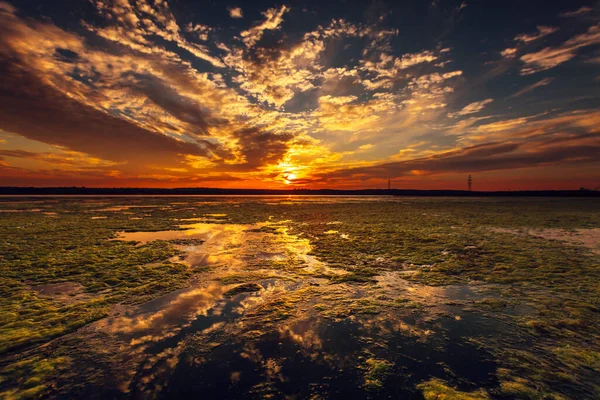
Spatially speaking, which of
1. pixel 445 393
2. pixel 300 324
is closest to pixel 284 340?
pixel 300 324

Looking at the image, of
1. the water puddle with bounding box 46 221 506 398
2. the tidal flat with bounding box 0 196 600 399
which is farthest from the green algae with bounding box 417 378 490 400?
the water puddle with bounding box 46 221 506 398

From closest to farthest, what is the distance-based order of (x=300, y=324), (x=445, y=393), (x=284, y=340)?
(x=445, y=393)
(x=284, y=340)
(x=300, y=324)

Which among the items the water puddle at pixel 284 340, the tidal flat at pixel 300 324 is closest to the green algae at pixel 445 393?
the tidal flat at pixel 300 324

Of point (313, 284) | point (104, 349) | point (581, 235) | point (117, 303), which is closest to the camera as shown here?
point (104, 349)

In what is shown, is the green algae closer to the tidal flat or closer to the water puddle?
the tidal flat

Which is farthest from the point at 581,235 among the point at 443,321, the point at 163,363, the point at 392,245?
the point at 163,363

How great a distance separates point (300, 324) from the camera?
5.15 metres

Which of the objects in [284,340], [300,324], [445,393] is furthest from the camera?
[300,324]

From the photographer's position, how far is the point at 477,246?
39.2ft

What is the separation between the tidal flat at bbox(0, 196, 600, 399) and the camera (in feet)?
11.6

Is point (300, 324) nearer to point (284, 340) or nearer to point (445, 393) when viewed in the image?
point (284, 340)

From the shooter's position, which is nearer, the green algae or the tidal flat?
the green algae

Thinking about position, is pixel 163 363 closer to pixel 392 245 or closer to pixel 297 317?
pixel 297 317

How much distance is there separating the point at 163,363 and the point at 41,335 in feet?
8.97
